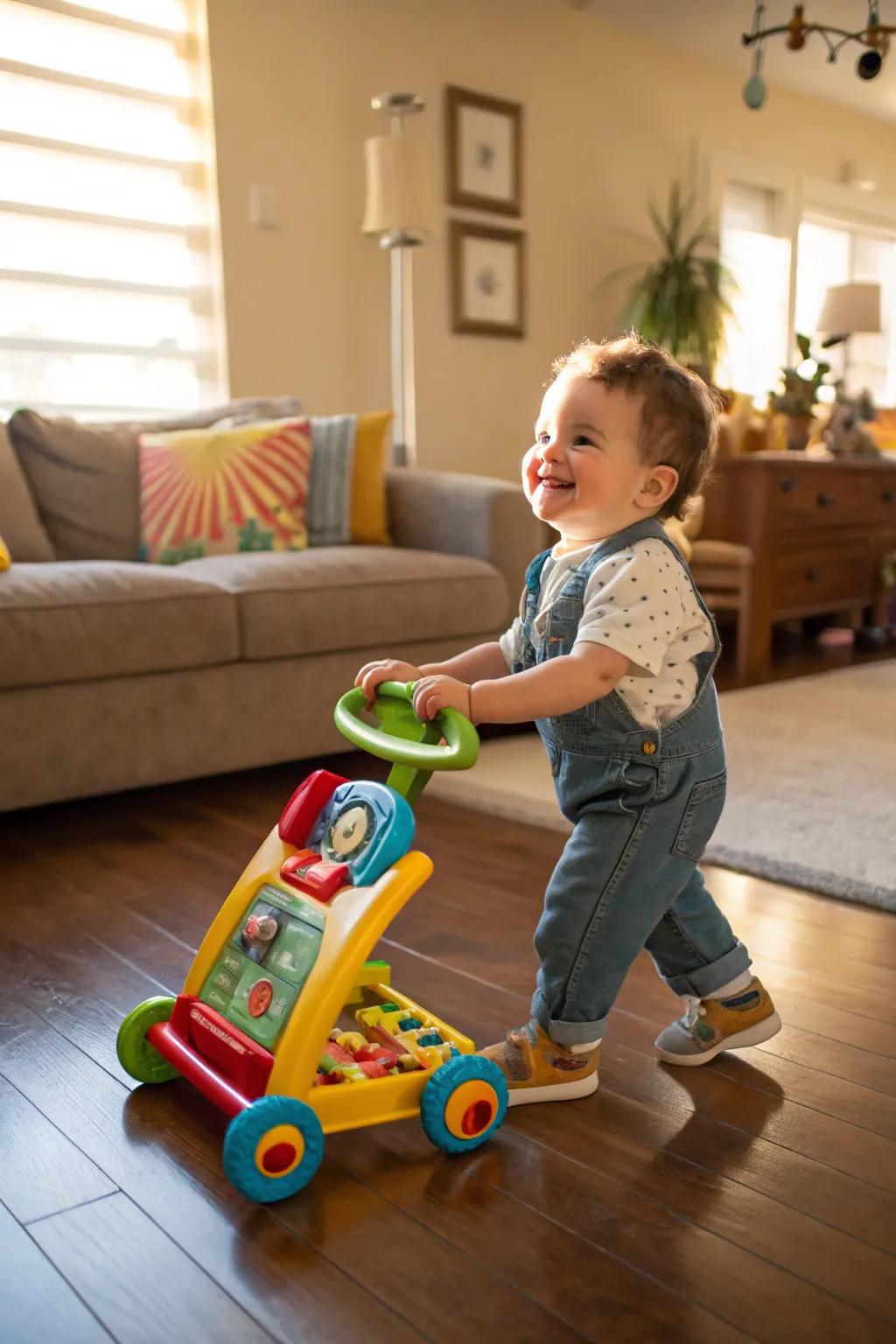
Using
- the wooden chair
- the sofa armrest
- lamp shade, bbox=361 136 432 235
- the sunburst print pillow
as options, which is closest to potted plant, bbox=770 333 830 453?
the wooden chair

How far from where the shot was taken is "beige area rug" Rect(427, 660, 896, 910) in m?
1.88

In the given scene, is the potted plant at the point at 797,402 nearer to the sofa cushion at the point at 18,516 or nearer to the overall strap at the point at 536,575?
the sofa cushion at the point at 18,516

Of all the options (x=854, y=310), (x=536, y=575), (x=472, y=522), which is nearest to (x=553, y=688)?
(x=536, y=575)

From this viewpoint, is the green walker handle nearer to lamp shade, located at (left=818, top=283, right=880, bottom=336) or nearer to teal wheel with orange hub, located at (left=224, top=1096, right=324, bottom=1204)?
teal wheel with orange hub, located at (left=224, top=1096, right=324, bottom=1204)

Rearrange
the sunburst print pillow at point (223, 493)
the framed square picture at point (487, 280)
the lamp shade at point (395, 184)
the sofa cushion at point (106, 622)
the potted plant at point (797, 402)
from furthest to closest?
the potted plant at point (797, 402) → the framed square picture at point (487, 280) → the lamp shade at point (395, 184) → the sunburst print pillow at point (223, 493) → the sofa cushion at point (106, 622)

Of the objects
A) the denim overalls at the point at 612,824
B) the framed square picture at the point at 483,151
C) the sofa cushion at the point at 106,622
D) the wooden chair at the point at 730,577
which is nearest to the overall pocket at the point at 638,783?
the denim overalls at the point at 612,824

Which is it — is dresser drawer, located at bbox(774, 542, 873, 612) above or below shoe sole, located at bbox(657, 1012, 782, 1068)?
above

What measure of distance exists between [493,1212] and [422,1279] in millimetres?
106

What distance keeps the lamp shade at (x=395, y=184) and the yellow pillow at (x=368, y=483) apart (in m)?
0.81

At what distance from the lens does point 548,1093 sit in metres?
1.18

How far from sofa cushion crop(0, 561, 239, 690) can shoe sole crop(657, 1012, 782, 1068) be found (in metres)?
1.28

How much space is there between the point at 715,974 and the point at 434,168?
350 centimetres

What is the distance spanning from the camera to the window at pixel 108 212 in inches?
127

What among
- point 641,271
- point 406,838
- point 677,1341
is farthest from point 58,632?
point 641,271
